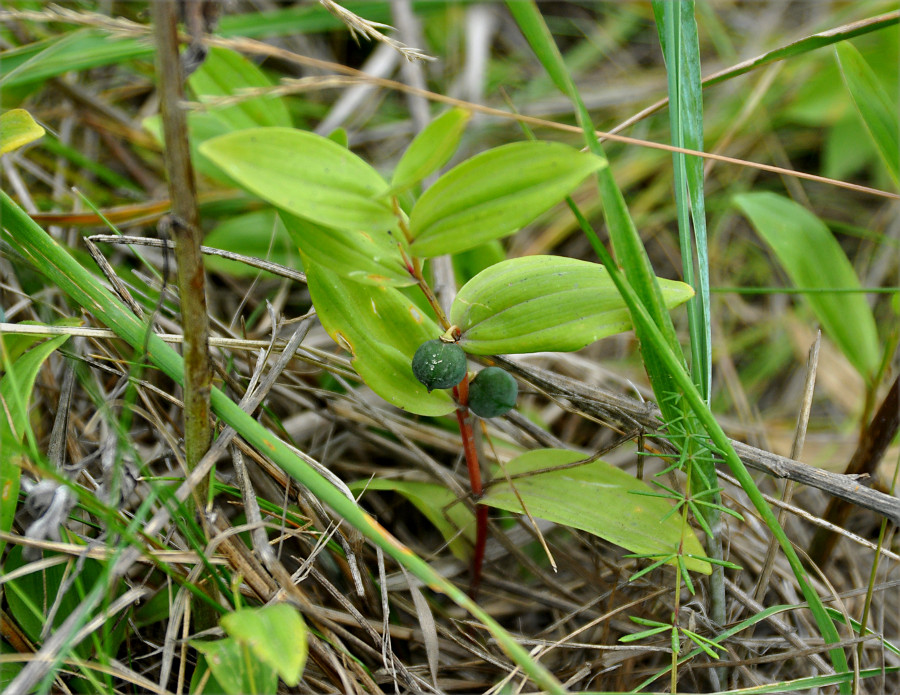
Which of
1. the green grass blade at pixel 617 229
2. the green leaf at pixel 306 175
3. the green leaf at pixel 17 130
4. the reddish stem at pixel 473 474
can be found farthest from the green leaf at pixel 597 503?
the green leaf at pixel 17 130

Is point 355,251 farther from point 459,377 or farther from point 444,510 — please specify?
point 444,510

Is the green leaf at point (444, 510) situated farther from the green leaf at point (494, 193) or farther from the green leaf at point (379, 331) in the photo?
the green leaf at point (494, 193)

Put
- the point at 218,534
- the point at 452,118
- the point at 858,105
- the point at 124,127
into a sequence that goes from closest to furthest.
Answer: the point at 452,118
the point at 218,534
the point at 858,105
the point at 124,127

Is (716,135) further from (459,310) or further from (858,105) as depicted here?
(459,310)

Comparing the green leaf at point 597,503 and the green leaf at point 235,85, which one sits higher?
the green leaf at point 235,85

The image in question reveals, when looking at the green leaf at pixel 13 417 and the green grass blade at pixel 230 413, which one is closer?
the green grass blade at pixel 230 413

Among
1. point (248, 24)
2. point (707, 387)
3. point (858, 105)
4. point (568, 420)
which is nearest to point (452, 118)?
point (707, 387)

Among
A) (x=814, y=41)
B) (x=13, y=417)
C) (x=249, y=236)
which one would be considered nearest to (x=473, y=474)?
(x=13, y=417)
